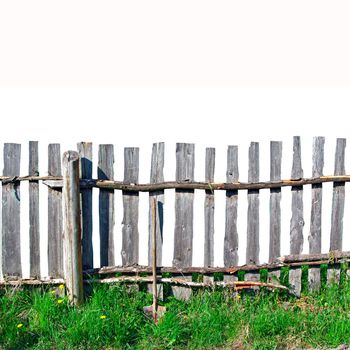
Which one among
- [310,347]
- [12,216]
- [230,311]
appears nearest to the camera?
[310,347]

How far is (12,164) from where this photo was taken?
588 centimetres

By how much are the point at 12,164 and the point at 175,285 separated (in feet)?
6.63

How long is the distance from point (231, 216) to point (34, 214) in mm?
1972

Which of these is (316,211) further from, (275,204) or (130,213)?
(130,213)

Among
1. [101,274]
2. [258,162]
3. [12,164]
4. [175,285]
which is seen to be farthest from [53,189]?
[258,162]

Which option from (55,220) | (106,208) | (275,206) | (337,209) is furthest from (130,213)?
(337,209)

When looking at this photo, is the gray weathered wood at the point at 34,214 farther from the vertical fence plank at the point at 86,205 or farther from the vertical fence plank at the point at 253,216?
the vertical fence plank at the point at 253,216

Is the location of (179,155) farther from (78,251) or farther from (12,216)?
(12,216)

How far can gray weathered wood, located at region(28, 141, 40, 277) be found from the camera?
19.2 ft

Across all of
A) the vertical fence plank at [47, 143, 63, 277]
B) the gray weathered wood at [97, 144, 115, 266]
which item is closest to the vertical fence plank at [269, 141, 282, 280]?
the gray weathered wood at [97, 144, 115, 266]

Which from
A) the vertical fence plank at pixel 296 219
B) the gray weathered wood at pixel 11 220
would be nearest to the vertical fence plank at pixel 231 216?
the vertical fence plank at pixel 296 219

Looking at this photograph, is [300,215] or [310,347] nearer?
[310,347]

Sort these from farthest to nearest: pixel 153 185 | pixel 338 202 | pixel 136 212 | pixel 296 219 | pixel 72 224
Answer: pixel 338 202 → pixel 296 219 → pixel 136 212 → pixel 153 185 → pixel 72 224

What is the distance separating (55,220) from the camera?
5.93 metres
